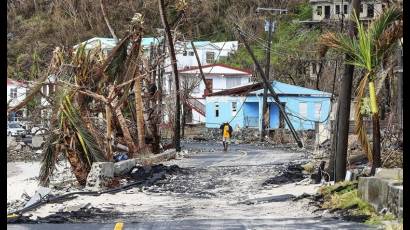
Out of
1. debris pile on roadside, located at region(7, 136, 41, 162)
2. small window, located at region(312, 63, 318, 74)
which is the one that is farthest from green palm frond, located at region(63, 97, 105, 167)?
small window, located at region(312, 63, 318, 74)

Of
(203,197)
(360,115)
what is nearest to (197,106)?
(203,197)

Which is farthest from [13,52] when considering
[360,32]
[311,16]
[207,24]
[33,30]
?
[360,32]

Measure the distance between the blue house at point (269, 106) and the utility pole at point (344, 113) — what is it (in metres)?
35.6

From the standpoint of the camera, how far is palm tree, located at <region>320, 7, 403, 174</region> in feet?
48.1

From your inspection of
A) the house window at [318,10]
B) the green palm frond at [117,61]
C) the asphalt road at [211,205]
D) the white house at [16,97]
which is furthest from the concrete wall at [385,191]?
the house window at [318,10]

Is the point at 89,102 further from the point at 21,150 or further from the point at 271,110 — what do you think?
the point at 271,110

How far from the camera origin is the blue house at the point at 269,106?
186ft

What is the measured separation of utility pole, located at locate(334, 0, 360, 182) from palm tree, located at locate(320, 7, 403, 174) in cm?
94

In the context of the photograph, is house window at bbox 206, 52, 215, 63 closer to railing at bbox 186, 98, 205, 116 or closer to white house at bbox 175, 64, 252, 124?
white house at bbox 175, 64, 252, 124

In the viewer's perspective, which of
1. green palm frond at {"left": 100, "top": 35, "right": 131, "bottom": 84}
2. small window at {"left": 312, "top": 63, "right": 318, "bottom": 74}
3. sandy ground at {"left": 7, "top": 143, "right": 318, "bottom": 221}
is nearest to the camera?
sandy ground at {"left": 7, "top": 143, "right": 318, "bottom": 221}

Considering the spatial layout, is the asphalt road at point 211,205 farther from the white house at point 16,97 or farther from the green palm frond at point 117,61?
the white house at point 16,97

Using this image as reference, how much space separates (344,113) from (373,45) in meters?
2.33

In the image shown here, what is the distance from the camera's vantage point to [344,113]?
16547 mm
